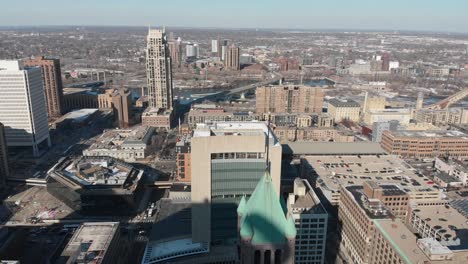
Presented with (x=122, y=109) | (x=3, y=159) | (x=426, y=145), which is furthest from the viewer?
(x=122, y=109)

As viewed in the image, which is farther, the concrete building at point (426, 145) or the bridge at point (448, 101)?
the bridge at point (448, 101)

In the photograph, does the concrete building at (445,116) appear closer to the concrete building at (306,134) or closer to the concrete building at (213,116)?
the concrete building at (306,134)

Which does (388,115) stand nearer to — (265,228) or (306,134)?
(306,134)

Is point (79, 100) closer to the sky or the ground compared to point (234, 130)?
closer to the ground

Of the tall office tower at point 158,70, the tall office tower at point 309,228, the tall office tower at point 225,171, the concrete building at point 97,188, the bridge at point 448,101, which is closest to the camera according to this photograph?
the tall office tower at point 225,171

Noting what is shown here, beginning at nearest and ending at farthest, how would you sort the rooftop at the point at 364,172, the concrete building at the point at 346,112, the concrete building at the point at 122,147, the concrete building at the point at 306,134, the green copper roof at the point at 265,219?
1. the green copper roof at the point at 265,219
2. the rooftop at the point at 364,172
3. the concrete building at the point at 122,147
4. the concrete building at the point at 306,134
5. the concrete building at the point at 346,112

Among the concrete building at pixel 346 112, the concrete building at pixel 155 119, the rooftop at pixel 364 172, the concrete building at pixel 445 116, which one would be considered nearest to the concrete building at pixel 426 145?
the rooftop at pixel 364 172

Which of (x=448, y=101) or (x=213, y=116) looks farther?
(x=448, y=101)

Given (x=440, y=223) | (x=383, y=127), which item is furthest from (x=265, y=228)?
(x=383, y=127)
